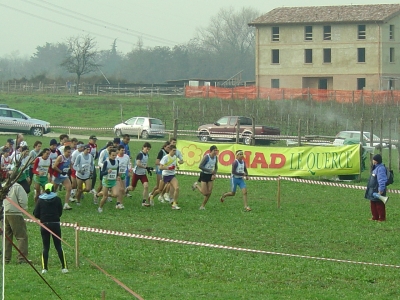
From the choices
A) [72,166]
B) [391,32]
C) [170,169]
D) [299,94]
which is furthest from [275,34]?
[72,166]

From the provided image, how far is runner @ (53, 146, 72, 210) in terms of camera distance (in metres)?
21.0

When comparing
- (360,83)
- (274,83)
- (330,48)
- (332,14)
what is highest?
(332,14)

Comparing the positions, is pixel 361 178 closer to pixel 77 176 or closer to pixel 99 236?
pixel 77 176

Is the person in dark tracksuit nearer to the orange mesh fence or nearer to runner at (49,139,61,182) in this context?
runner at (49,139,61,182)

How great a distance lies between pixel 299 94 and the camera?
65.8 metres

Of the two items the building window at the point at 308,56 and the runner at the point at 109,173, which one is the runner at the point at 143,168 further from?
the building window at the point at 308,56

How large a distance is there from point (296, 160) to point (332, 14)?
54.6 m

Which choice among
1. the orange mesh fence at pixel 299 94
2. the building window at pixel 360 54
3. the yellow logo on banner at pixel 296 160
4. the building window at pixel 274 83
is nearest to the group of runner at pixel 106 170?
the yellow logo on banner at pixel 296 160

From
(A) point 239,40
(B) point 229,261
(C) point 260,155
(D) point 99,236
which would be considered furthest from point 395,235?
(A) point 239,40

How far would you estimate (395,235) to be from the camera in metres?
18.5

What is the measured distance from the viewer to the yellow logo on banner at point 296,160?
28438 millimetres

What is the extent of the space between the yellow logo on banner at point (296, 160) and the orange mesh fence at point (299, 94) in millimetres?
A: 30186

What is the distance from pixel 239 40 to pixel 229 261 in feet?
446

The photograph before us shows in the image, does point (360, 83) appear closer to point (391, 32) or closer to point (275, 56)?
point (391, 32)
